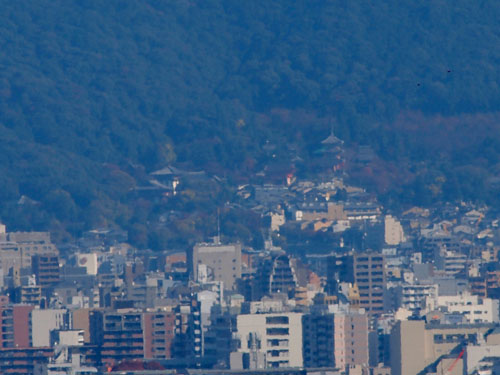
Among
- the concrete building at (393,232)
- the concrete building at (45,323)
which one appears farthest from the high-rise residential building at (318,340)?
the concrete building at (393,232)

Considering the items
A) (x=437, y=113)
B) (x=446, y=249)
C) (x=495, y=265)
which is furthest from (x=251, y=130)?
(x=495, y=265)

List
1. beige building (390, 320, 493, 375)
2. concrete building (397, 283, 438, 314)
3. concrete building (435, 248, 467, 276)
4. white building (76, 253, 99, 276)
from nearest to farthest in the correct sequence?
beige building (390, 320, 493, 375), concrete building (397, 283, 438, 314), concrete building (435, 248, 467, 276), white building (76, 253, 99, 276)

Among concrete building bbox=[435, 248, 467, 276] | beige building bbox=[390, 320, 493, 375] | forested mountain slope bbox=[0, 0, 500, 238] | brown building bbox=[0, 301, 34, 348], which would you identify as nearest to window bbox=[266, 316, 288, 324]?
beige building bbox=[390, 320, 493, 375]

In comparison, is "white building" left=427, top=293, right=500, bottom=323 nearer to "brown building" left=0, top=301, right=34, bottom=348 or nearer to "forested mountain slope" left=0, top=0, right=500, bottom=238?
"brown building" left=0, top=301, right=34, bottom=348

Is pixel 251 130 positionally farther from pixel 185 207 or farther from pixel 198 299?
pixel 198 299

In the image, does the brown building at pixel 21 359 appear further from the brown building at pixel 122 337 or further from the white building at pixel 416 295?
the white building at pixel 416 295
